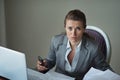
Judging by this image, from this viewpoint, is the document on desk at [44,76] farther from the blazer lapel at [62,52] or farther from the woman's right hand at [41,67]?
the blazer lapel at [62,52]

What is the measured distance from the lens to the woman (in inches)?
61.1

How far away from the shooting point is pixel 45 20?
275 cm

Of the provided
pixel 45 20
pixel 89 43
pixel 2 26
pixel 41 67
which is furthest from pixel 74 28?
pixel 2 26

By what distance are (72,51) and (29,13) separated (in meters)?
1.34

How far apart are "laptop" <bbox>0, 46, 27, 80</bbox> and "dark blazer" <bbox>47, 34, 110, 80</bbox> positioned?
16.9 inches

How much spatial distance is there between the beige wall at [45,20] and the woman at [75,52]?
2.26 feet

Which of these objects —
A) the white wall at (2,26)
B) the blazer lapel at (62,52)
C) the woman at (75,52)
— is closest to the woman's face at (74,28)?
the woman at (75,52)

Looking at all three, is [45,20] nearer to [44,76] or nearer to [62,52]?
[62,52]

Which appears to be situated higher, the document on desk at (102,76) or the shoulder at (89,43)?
the shoulder at (89,43)

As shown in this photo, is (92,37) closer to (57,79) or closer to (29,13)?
(57,79)

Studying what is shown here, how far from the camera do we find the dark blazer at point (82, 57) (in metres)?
1.59

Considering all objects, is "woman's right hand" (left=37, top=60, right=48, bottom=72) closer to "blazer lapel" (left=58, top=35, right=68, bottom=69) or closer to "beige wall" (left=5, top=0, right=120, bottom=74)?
"blazer lapel" (left=58, top=35, right=68, bottom=69)

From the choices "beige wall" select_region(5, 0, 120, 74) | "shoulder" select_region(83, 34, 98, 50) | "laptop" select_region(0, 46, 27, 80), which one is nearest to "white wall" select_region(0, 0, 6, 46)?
"beige wall" select_region(5, 0, 120, 74)

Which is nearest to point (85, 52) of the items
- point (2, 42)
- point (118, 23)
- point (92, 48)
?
point (92, 48)
